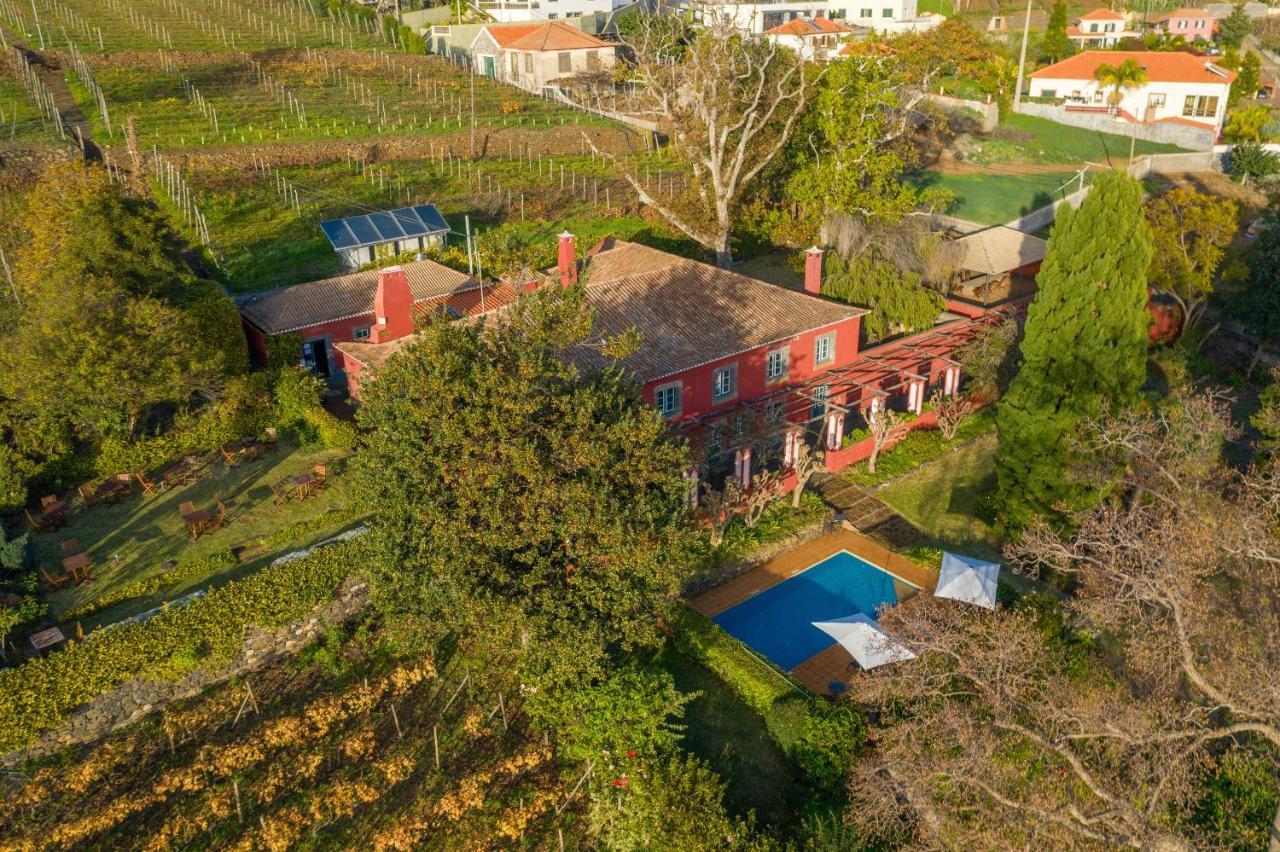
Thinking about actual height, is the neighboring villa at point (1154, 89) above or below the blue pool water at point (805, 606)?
above

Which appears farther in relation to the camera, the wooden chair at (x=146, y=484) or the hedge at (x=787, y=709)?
the wooden chair at (x=146, y=484)

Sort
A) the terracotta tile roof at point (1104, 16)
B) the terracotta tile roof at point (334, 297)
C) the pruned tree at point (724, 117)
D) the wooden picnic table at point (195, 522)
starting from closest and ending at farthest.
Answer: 1. the wooden picnic table at point (195, 522)
2. the terracotta tile roof at point (334, 297)
3. the pruned tree at point (724, 117)
4. the terracotta tile roof at point (1104, 16)

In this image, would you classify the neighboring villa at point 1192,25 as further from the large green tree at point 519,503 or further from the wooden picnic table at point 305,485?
the large green tree at point 519,503

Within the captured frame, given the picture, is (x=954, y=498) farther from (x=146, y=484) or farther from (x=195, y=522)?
(x=146, y=484)

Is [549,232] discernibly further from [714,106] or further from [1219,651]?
[1219,651]

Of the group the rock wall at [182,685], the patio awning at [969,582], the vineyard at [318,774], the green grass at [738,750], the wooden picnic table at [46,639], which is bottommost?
the green grass at [738,750]

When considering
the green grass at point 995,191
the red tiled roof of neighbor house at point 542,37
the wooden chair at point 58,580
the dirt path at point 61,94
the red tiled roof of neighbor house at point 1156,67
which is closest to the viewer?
the wooden chair at point 58,580

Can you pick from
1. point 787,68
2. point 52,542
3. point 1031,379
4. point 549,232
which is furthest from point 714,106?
point 52,542

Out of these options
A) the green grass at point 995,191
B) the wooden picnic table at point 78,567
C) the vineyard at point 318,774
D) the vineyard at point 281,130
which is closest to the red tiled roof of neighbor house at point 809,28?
the vineyard at point 281,130
